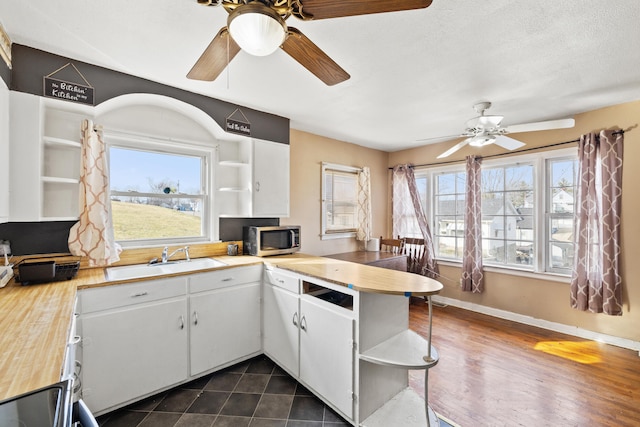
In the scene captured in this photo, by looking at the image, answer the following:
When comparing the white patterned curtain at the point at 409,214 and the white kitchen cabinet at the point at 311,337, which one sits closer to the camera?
the white kitchen cabinet at the point at 311,337

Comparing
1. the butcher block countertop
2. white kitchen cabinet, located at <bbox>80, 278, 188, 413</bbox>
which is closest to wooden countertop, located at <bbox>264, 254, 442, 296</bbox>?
the butcher block countertop

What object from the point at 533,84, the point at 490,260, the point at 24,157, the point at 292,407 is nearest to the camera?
the point at 24,157

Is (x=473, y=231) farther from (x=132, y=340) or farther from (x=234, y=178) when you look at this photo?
(x=132, y=340)

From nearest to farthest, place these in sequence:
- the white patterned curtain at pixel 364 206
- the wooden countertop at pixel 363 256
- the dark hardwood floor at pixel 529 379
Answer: the dark hardwood floor at pixel 529 379
the wooden countertop at pixel 363 256
the white patterned curtain at pixel 364 206

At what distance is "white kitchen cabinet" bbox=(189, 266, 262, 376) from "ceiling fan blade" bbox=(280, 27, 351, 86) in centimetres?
170

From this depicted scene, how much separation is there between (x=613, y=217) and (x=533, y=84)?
1.65m

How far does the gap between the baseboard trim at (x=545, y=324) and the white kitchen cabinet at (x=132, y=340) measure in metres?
3.51

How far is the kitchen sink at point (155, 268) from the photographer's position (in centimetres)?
209

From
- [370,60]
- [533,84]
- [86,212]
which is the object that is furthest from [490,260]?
[86,212]

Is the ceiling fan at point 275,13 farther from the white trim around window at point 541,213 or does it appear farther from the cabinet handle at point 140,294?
the white trim around window at point 541,213

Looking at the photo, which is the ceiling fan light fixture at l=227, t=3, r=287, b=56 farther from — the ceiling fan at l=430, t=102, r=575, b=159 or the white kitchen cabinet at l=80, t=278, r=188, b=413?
the ceiling fan at l=430, t=102, r=575, b=159

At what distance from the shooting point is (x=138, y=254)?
2.41 metres

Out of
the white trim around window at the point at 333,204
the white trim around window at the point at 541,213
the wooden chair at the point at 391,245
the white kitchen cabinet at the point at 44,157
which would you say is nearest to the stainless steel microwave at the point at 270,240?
the white trim around window at the point at 333,204

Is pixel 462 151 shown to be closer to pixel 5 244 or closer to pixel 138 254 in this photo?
pixel 138 254
